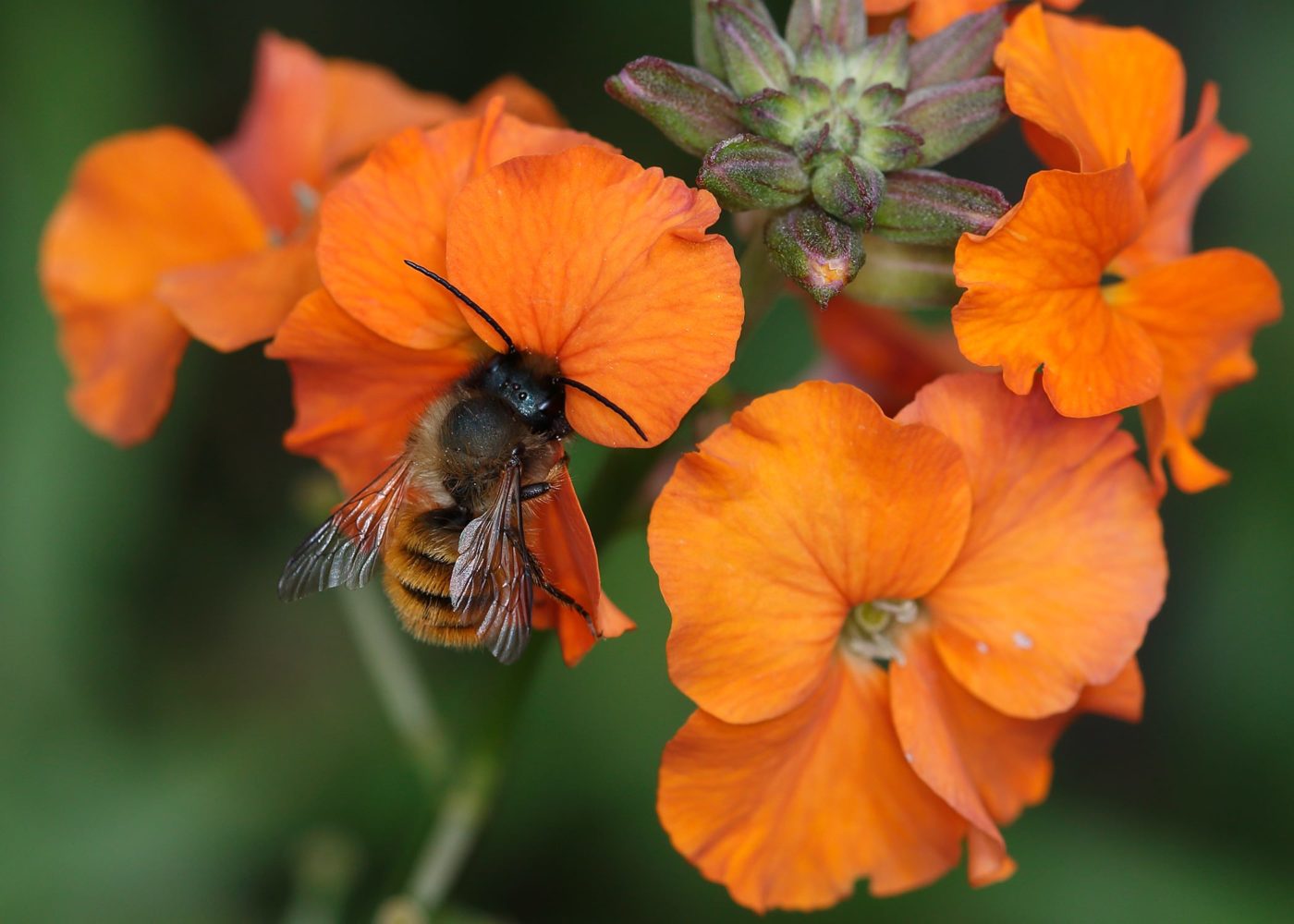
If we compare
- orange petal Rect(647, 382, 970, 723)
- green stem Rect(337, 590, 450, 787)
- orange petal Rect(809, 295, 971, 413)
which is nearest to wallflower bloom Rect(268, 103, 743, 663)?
orange petal Rect(647, 382, 970, 723)

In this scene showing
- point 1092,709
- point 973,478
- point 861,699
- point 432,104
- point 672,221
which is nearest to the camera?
point 672,221

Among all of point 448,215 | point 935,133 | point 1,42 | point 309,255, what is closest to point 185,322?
point 309,255

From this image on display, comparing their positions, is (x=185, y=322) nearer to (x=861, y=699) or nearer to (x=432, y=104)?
(x=432, y=104)

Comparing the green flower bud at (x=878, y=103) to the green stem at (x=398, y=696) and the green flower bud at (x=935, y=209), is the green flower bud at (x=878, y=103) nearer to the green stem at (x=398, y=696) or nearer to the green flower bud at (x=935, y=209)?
the green flower bud at (x=935, y=209)

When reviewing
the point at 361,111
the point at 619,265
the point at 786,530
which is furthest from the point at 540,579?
the point at 361,111

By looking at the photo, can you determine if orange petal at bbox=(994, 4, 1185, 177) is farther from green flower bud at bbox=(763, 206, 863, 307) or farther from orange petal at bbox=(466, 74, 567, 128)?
orange petal at bbox=(466, 74, 567, 128)

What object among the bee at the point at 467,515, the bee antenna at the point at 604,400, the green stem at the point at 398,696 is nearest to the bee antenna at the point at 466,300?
the bee at the point at 467,515

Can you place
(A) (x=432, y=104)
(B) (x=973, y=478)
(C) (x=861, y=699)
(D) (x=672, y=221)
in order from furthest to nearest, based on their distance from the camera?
(A) (x=432, y=104)
(C) (x=861, y=699)
(B) (x=973, y=478)
(D) (x=672, y=221)
